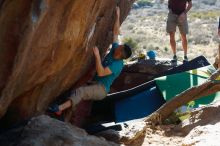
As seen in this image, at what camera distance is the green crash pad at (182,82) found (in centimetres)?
1247

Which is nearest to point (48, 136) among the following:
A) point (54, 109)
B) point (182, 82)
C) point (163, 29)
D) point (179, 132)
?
point (54, 109)

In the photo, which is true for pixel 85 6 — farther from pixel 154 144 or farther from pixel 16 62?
→ pixel 154 144

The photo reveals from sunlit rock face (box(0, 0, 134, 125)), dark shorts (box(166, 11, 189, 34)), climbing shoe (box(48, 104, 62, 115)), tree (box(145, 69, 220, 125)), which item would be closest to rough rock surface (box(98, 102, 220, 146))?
tree (box(145, 69, 220, 125))

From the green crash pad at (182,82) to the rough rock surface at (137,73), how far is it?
150cm

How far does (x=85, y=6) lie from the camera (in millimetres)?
7746

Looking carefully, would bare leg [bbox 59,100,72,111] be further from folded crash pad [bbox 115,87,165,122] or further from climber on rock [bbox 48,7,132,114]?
folded crash pad [bbox 115,87,165,122]

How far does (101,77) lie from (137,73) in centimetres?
532

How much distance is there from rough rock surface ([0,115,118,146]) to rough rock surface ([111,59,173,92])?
7.56 metres

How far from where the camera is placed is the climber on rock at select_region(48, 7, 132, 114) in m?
9.34

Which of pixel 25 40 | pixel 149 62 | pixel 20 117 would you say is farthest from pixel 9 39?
pixel 149 62

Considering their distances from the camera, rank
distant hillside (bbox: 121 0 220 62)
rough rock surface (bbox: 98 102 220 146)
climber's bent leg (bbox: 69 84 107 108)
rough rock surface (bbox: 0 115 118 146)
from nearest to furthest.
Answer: rough rock surface (bbox: 0 115 118 146)
rough rock surface (bbox: 98 102 220 146)
climber's bent leg (bbox: 69 84 107 108)
distant hillside (bbox: 121 0 220 62)

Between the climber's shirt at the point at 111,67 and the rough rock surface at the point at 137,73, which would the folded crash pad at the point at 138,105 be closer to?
the rough rock surface at the point at 137,73

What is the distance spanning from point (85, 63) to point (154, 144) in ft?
6.78

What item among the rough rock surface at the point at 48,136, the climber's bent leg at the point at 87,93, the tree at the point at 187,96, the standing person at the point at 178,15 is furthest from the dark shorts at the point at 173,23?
the rough rock surface at the point at 48,136
